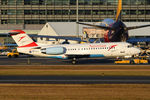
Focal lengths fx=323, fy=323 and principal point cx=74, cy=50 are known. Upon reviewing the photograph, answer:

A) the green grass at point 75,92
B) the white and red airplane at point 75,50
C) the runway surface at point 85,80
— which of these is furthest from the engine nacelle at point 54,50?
the green grass at point 75,92

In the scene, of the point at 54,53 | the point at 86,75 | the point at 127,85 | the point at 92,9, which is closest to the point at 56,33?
the point at 92,9

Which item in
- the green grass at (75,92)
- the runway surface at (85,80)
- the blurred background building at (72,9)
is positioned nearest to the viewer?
the green grass at (75,92)

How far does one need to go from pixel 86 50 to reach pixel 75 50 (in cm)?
175

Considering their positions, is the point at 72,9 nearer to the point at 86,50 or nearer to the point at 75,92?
the point at 86,50

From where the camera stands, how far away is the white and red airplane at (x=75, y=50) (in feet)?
164

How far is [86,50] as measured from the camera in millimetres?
50312

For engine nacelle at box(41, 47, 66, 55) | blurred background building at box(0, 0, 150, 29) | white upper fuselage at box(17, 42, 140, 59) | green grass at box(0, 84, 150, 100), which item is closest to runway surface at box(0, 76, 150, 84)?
green grass at box(0, 84, 150, 100)

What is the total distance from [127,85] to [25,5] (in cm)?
11208

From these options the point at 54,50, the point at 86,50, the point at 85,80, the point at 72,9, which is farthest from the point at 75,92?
the point at 72,9

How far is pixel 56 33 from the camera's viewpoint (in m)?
98.2

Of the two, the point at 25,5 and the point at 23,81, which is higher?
the point at 25,5

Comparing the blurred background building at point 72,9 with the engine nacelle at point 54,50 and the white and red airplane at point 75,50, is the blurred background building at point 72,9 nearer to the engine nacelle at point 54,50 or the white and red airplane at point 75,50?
the white and red airplane at point 75,50

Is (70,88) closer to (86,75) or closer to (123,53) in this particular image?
(86,75)

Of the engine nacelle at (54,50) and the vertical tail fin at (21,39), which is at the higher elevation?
the vertical tail fin at (21,39)
